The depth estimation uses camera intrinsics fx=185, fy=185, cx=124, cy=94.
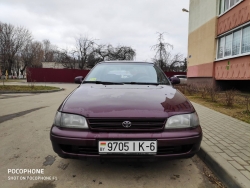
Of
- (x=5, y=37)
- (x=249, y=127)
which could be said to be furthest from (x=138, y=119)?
(x=5, y=37)

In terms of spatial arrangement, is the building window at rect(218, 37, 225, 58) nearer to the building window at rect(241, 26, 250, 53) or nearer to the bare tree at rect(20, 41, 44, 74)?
the building window at rect(241, 26, 250, 53)

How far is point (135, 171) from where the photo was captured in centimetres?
232

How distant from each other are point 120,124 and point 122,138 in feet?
0.48

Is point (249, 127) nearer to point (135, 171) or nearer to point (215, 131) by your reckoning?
point (215, 131)

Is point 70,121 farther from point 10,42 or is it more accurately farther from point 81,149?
point 10,42

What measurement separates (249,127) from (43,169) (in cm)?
417

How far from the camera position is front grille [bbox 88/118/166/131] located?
1.95m

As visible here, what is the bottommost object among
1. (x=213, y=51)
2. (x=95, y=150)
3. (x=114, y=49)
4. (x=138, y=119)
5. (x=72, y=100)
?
(x=95, y=150)

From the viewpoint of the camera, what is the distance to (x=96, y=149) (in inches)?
75.8

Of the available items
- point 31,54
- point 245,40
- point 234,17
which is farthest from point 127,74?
point 31,54

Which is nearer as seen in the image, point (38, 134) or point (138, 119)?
point (138, 119)

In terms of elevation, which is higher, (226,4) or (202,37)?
(226,4)

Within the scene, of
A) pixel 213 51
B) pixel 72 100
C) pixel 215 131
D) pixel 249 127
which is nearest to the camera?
pixel 72 100

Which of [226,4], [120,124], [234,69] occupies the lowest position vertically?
[120,124]
